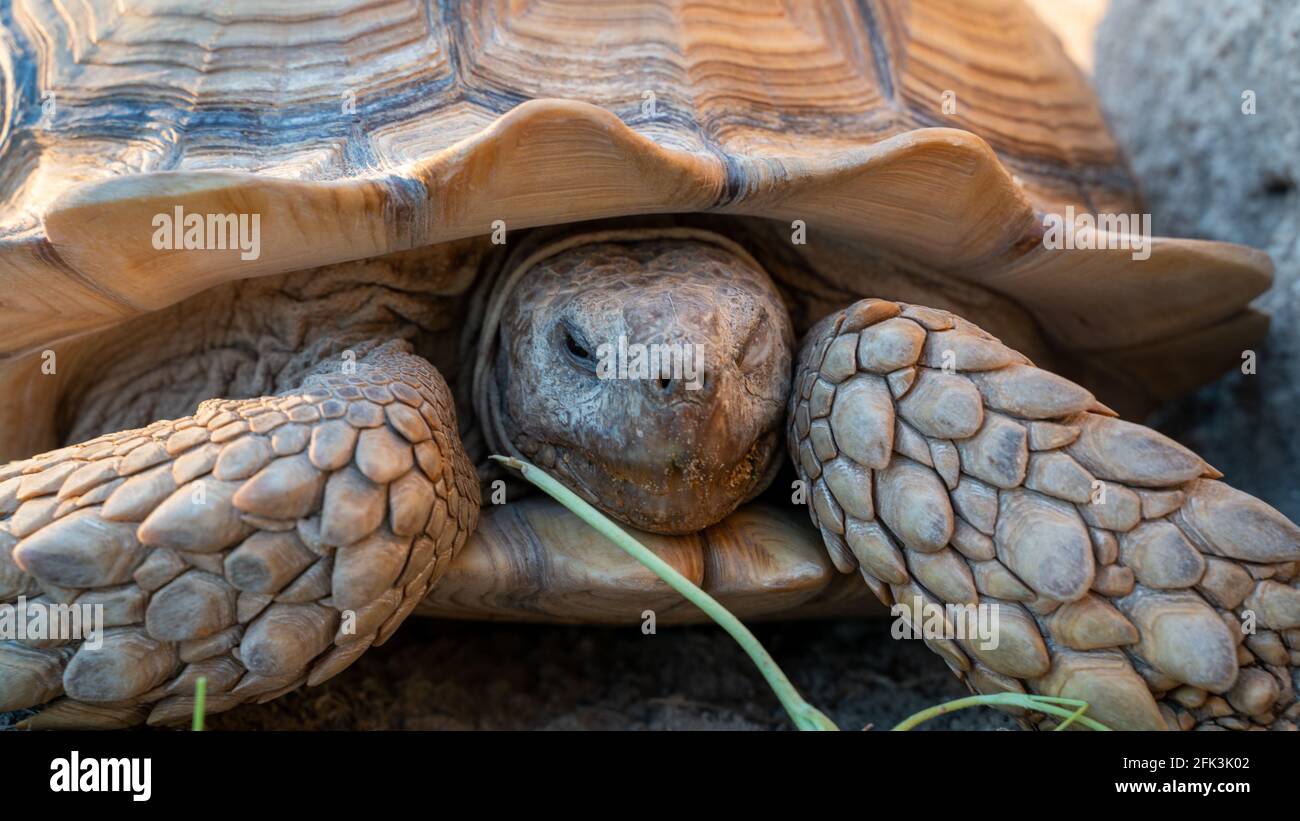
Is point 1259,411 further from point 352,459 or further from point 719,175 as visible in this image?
point 352,459

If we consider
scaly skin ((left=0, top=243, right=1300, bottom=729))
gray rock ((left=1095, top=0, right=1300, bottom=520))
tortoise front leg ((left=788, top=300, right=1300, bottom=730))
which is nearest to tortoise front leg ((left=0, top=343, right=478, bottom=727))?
scaly skin ((left=0, top=243, right=1300, bottom=729))

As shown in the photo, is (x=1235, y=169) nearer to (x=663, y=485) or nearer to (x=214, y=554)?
(x=663, y=485)

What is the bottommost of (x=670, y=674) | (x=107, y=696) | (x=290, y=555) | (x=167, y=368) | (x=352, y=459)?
(x=670, y=674)

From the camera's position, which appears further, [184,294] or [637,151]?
[184,294]

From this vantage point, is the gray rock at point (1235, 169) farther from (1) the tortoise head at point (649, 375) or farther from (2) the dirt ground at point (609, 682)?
(1) the tortoise head at point (649, 375)
